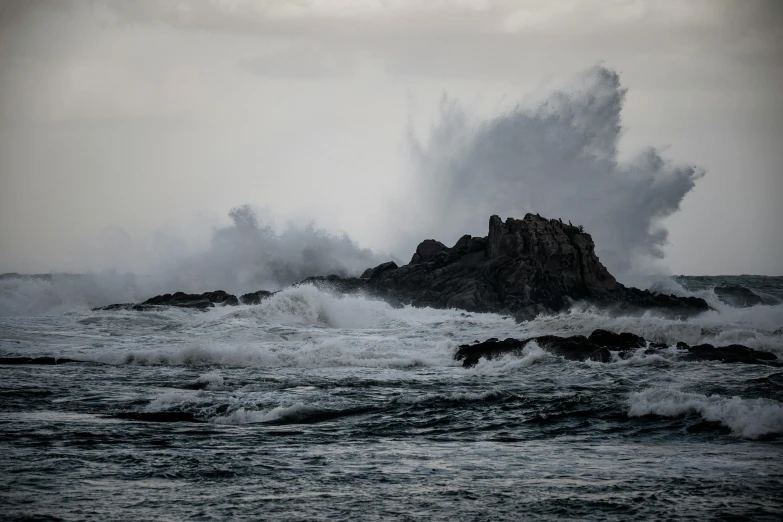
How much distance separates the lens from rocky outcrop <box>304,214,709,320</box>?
36375 mm

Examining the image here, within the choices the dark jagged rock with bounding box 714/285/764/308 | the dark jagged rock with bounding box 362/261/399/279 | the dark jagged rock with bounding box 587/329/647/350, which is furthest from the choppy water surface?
the dark jagged rock with bounding box 714/285/764/308

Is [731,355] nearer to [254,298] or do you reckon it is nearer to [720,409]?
[720,409]

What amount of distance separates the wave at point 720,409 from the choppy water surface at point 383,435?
33 millimetres

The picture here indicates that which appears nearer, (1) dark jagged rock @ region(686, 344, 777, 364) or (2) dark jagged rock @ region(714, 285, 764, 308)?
(1) dark jagged rock @ region(686, 344, 777, 364)

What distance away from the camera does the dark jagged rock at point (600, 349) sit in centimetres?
1934

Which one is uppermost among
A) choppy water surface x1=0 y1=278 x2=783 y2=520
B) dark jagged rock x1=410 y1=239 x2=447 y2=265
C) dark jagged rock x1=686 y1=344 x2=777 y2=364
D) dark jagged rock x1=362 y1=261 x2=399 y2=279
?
dark jagged rock x1=410 y1=239 x2=447 y2=265

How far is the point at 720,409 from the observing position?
11.7m

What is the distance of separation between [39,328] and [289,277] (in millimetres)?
24735

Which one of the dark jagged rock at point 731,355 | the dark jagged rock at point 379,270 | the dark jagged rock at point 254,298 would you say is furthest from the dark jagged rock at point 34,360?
the dark jagged rock at point 379,270

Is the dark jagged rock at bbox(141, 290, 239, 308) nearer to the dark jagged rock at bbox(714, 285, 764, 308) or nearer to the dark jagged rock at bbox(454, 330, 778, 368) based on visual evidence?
the dark jagged rock at bbox(454, 330, 778, 368)

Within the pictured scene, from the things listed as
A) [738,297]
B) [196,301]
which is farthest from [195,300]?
[738,297]

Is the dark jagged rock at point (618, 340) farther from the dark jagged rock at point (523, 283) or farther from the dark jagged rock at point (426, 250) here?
the dark jagged rock at point (426, 250)

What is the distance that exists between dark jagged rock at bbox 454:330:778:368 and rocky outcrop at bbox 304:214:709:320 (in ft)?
41.6

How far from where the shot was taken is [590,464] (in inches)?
362
